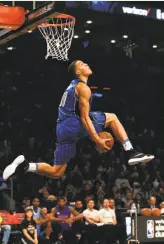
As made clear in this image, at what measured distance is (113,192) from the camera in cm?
1728

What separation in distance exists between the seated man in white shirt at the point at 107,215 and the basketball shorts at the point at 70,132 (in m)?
6.90

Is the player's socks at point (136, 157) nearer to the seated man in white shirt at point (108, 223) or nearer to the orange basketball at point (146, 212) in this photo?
the seated man in white shirt at point (108, 223)

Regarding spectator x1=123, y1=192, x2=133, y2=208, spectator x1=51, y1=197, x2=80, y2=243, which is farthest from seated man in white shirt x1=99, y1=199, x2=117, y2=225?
spectator x1=123, y1=192, x2=133, y2=208

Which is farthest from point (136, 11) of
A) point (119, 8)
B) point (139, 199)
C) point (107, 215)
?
point (107, 215)

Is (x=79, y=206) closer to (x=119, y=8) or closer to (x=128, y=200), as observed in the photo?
(x=128, y=200)

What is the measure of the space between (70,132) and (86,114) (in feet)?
1.11

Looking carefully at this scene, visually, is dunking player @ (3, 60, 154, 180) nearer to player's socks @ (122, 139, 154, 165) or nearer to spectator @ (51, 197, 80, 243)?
player's socks @ (122, 139, 154, 165)

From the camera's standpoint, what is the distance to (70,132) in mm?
7418

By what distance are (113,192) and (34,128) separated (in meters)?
4.91

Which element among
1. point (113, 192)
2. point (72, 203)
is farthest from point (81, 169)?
point (72, 203)

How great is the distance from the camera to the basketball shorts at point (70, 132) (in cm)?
741

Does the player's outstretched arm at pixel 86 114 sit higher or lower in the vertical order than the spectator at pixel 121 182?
higher

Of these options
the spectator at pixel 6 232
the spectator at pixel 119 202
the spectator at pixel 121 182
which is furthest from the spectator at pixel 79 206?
the spectator at pixel 121 182

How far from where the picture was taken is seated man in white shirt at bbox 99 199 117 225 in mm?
14164
